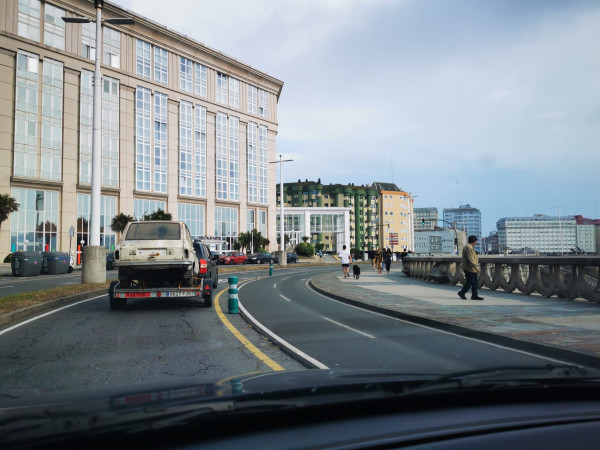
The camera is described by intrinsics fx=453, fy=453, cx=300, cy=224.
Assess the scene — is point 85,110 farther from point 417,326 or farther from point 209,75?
point 417,326

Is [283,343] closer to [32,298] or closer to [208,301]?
[208,301]

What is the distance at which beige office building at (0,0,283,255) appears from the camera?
49625mm

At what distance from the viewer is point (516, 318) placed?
10.0 metres

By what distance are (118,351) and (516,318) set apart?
820cm

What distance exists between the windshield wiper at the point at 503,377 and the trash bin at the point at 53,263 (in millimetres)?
34791

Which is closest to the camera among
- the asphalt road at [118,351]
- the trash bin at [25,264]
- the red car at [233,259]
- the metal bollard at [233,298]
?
the asphalt road at [118,351]

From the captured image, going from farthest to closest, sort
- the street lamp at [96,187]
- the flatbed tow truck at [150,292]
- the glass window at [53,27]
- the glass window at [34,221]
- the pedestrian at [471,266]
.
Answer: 1. the glass window at [53,27]
2. the glass window at [34,221]
3. the street lamp at [96,187]
4. the pedestrian at [471,266]
5. the flatbed tow truck at [150,292]

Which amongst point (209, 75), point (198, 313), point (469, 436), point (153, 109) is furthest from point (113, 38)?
point (469, 436)

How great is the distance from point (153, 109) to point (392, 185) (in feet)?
371

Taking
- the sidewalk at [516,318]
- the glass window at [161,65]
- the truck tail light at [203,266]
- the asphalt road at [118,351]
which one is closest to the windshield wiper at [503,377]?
the asphalt road at [118,351]

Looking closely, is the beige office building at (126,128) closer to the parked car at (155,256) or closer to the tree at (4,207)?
the tree at (4,207)

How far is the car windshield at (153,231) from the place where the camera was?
1325 cm

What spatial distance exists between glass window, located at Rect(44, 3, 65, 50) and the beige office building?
115 millimetres

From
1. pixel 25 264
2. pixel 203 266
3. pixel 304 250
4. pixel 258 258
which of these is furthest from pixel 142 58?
pixel 203 266
